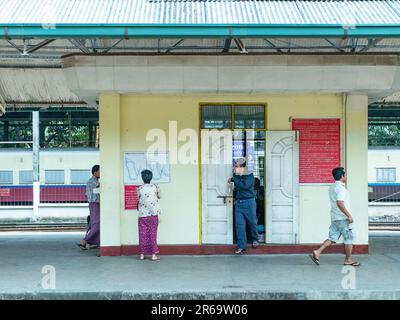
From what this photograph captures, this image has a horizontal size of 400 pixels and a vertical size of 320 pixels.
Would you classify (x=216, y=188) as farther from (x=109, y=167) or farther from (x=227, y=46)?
(x=227, y=46)

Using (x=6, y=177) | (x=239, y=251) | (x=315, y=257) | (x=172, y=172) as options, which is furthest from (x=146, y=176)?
(x=6, y=177)

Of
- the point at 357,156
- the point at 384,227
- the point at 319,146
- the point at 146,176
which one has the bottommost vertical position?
the point at 384,227

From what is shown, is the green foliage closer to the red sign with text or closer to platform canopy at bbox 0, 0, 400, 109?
the red sign with text

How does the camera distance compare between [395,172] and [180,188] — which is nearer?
[180,188]

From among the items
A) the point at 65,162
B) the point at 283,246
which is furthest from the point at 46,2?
the point at 65,162

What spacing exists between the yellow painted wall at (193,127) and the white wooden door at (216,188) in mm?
203

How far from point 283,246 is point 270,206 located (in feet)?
2.49

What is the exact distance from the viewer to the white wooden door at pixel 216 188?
1055cm

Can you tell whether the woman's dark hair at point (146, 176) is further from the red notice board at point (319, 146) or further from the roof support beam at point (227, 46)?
the red notice board at point (319, 146)

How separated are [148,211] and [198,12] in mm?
3398

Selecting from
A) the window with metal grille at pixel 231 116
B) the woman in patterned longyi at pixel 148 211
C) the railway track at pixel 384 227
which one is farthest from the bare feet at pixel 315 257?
the railway track at pixel 384 227

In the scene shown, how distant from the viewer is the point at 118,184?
1034 centimetres

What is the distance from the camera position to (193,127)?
415 inches
